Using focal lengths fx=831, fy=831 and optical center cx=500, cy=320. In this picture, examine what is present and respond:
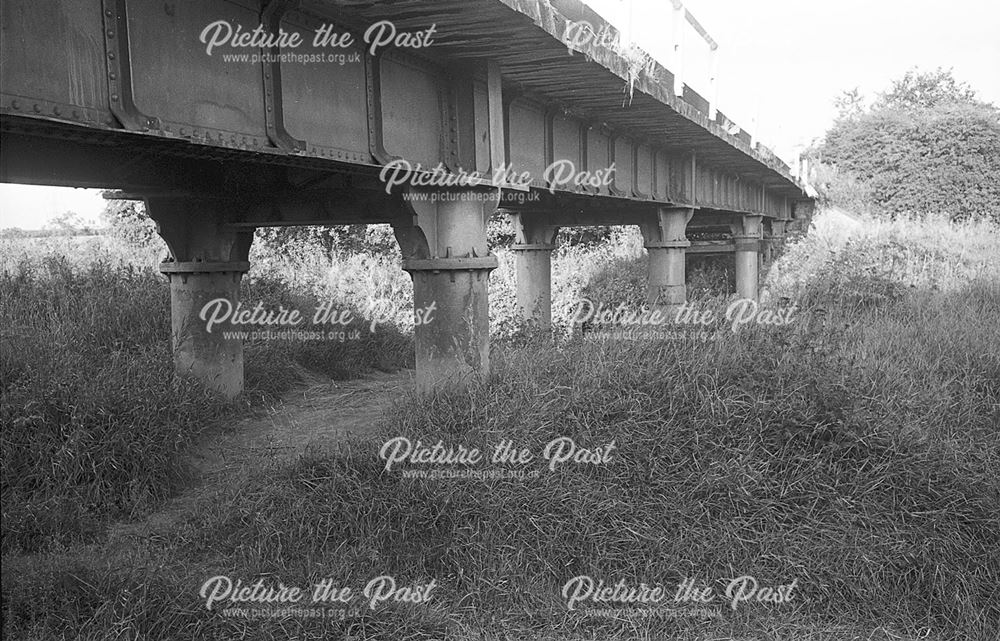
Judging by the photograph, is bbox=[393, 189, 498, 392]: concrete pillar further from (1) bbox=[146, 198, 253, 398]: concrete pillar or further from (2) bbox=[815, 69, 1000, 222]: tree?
(2) bbox=[815, 69, 1000, 222]: tree

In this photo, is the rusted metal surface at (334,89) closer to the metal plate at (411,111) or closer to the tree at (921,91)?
the metal plate at (411,111)

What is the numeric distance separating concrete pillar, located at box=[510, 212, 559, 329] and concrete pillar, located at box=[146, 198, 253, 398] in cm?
655

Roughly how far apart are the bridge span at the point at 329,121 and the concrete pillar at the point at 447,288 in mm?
14

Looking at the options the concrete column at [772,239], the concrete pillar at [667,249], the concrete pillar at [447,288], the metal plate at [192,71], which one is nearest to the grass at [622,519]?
the concrete pillar at [447,288]

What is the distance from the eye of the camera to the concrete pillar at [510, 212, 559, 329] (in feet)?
45.5

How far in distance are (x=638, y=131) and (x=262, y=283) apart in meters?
5.96

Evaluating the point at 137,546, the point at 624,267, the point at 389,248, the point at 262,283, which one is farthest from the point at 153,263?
the point at 624,267

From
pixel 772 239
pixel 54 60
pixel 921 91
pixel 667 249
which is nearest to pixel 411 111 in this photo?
pixel 54 60

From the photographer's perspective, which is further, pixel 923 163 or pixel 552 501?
pixel 923 163

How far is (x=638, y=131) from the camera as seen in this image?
10.6 metres

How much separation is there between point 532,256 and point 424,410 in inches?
315

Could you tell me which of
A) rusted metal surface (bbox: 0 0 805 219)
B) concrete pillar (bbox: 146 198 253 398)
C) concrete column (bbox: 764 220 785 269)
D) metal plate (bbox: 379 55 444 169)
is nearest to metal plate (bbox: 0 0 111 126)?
rusted metal surface (bbox: 0 0 805 219)

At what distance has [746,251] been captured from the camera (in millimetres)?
18422

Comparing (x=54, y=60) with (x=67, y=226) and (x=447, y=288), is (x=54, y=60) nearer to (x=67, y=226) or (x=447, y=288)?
(x=447, y=288)
